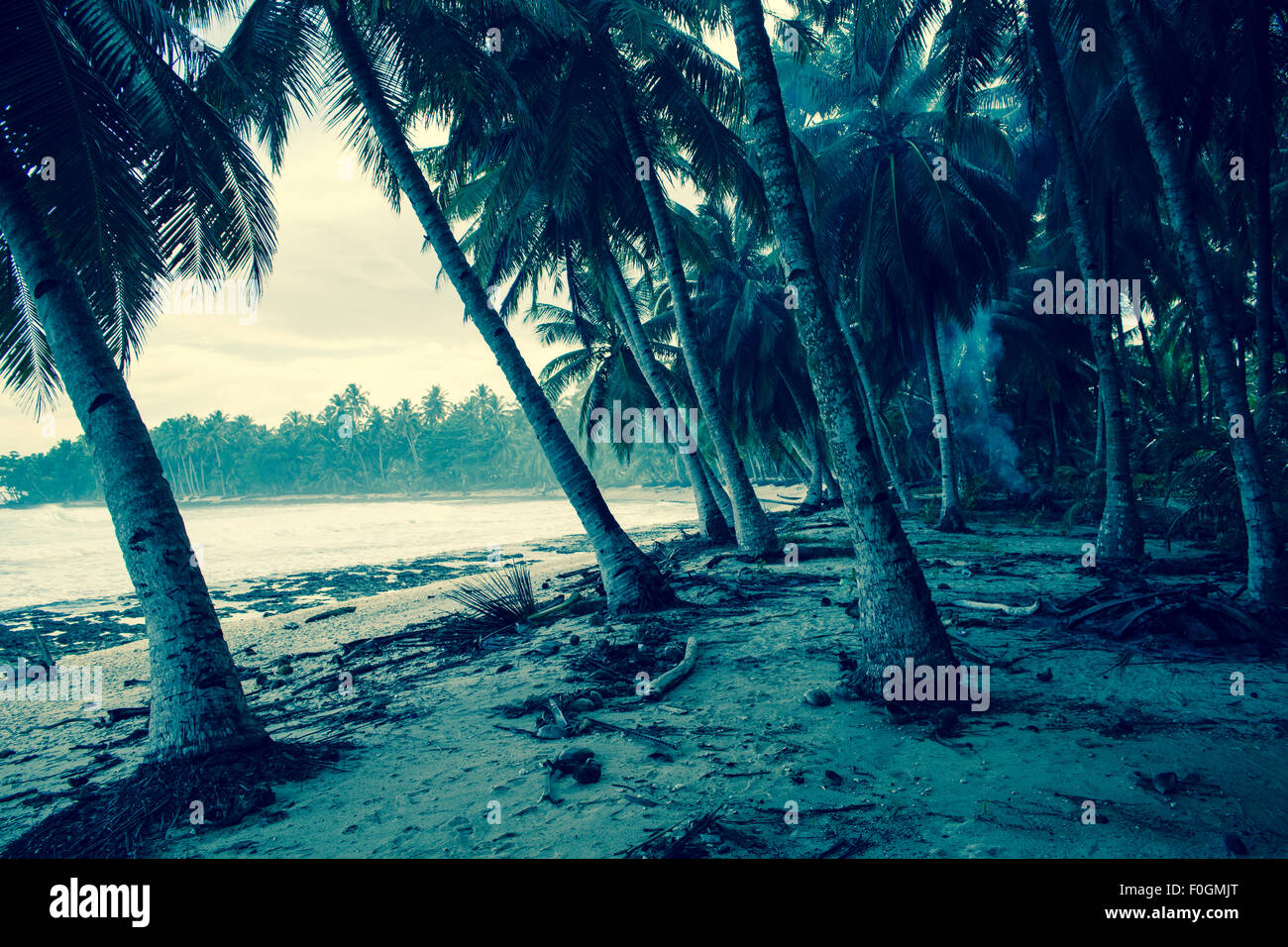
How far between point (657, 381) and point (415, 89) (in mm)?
6769

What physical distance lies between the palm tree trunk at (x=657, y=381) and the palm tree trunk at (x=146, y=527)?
964cm

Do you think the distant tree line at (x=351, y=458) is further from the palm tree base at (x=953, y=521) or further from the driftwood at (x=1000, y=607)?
the driftwood at (x=1000, y=607)

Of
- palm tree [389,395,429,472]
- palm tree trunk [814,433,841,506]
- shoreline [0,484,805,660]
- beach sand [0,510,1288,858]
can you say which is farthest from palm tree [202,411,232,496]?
beach sand [0,510,1288,858]

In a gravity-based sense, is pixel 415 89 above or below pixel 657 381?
above

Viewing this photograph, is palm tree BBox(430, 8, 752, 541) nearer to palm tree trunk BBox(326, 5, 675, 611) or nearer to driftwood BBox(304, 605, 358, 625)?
palm tree trunk BBox(326, 5, 675, 611)

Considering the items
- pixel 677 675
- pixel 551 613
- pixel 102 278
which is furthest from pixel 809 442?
pixel 102 278

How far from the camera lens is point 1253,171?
1027 centimetres

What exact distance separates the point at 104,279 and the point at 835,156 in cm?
1548

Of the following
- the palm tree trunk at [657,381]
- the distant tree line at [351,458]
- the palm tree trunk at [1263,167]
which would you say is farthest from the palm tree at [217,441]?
the palm tree trunk at [1263,167]

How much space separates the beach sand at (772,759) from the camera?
123 inches

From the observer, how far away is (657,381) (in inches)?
546

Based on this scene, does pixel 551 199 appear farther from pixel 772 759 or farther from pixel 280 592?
pixel 280 592

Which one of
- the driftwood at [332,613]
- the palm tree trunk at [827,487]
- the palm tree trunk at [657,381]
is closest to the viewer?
the driftwood at [332,613]
